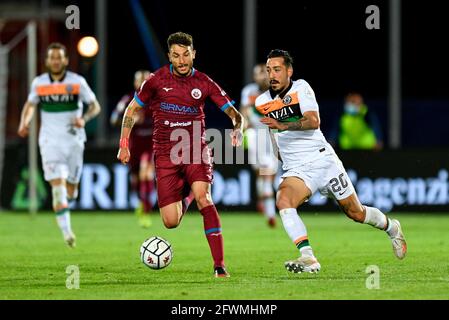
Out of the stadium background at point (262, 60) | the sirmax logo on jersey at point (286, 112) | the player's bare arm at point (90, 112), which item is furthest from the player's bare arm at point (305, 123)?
the stadium background at point (262, 60)

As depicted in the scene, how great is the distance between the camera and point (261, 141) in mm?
18797

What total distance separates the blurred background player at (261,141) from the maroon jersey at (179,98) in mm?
6840

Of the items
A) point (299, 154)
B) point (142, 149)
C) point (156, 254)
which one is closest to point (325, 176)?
point (299, 154)

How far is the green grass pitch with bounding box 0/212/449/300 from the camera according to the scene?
9578 mm

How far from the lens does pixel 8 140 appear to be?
22828 mm

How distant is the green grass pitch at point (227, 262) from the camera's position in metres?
9.58

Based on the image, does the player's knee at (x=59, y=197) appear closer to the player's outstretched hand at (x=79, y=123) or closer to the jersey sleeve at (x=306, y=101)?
the player's outstretched hand at (x=79, y=123)

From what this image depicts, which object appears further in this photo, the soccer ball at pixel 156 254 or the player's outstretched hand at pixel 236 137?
the soccer ball at pixel 156 254

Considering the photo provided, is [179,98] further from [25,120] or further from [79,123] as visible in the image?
[25,120]

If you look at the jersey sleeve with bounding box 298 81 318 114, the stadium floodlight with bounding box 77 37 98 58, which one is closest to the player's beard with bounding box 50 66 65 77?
the jersey sleeve with bounding box 298 81 318 114

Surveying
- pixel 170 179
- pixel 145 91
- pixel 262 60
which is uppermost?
pixel 262 60

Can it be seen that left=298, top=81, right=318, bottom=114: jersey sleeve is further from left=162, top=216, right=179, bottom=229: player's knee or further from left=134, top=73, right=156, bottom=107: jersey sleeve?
left=162, top=216, right=179, bottom=229: player's knee

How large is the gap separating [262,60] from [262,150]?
8882 millimetres
